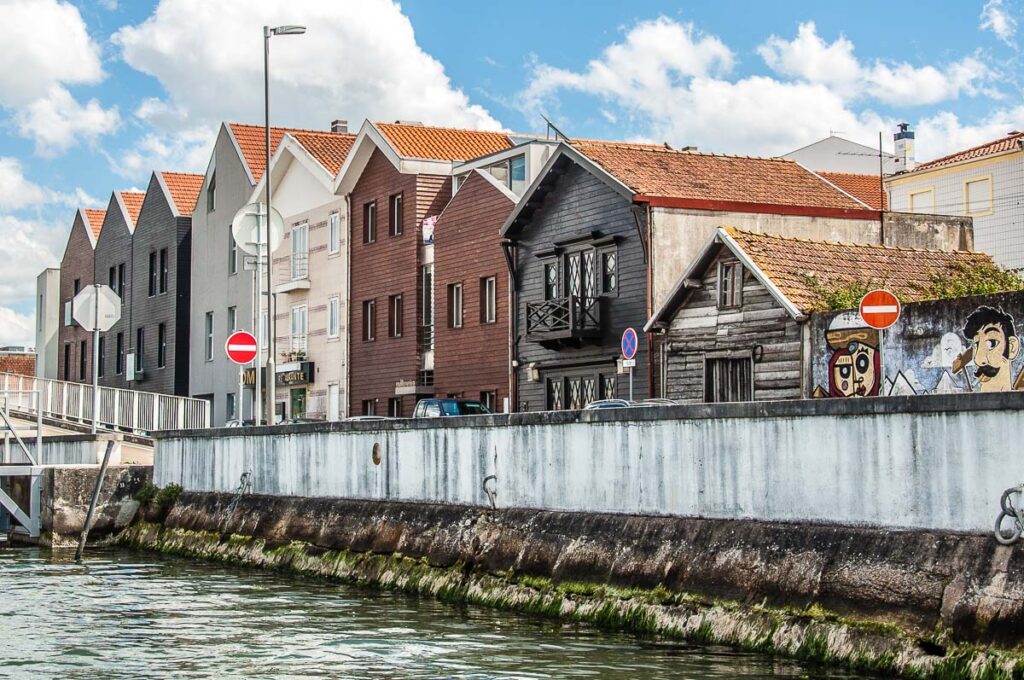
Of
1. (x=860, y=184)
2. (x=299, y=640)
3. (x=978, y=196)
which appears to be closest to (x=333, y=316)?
(x=978, y=196)

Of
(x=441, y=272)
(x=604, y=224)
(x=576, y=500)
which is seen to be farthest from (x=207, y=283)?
(x=576, y=500)

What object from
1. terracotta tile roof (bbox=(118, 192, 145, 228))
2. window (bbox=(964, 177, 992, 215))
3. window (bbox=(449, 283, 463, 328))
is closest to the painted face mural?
window (bbox=(449, 283, 463, 328))

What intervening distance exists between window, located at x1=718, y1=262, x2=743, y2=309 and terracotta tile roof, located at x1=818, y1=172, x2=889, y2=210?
97.2ft

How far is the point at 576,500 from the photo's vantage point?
1702cm

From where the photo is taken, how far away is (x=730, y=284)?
28.7 m

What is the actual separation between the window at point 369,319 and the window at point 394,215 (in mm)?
2429

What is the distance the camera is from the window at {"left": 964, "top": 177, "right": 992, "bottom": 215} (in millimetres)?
50531

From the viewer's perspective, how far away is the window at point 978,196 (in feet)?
166

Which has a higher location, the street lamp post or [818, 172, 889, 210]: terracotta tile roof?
[818, 172, 889, 210]: terracotta tile roof

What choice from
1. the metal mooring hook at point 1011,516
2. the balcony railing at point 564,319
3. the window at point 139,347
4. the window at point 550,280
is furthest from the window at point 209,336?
the metal mooring hook at point 1011,516

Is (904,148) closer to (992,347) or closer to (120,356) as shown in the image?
(120,356)

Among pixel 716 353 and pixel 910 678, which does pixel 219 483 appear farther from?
pixel 910 678

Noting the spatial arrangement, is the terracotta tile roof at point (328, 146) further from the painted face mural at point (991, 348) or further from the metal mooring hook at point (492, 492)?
the metal mooring hook at point (492, 492)

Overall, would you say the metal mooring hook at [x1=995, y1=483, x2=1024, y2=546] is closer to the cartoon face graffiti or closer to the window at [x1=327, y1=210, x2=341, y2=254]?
the cartoon face graffiti
